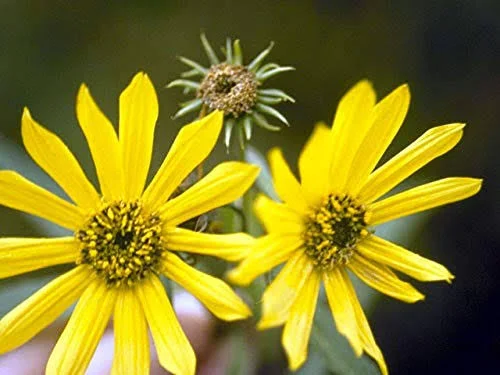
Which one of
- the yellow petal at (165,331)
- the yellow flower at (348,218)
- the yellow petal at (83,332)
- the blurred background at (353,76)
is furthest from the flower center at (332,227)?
the blurred background at (353,76)

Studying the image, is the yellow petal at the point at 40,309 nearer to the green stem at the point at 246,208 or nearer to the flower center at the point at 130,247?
the flower center at the point at 130,247

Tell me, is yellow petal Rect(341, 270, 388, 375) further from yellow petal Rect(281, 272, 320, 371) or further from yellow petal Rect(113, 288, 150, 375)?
yellow petal Rect(113, 288, 150, 375)

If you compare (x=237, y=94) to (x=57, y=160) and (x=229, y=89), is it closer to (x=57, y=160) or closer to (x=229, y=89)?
(x=229, y=89)

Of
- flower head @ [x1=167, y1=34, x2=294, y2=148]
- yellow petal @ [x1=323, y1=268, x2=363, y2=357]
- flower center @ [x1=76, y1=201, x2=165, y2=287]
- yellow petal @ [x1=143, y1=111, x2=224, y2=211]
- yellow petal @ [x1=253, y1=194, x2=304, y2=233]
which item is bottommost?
yellow petal @ [x1=323, y1=268, x2=363, y2=357]

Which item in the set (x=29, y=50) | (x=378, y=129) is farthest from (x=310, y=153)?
(x=29, y=50)

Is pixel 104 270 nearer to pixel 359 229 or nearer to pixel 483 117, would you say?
pixel 359 229

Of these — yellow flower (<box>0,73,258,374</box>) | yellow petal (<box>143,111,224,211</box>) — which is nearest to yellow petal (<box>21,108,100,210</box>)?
yellow flower (<box>0,73,258,374</box>)
